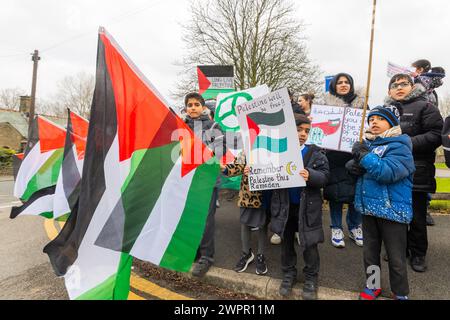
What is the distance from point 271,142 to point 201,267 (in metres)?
1.56

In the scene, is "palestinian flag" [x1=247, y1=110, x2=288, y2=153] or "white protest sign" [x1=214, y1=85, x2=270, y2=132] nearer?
"palestinian flag" [x1=247, y1=110, x2=288, y2=153]

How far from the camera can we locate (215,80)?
588 centimetres

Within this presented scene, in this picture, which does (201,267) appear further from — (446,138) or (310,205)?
(446,138)

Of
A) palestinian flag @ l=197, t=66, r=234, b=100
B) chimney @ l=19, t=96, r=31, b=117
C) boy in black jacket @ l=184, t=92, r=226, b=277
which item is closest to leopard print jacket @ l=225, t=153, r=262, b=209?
boy in black jacket @ l=184, t=92, r=226, b=277

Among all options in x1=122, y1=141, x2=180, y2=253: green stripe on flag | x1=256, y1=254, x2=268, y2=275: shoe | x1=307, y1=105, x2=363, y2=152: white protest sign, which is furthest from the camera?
x1=307, y1=105, x2=363, y2=152: white protest sign

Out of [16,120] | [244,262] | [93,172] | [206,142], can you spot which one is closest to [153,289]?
[244,262]

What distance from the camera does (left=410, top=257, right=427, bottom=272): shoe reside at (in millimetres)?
2828

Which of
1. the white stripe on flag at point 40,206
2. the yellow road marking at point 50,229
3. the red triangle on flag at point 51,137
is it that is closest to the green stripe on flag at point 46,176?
the red triangle on flag at point 51,137

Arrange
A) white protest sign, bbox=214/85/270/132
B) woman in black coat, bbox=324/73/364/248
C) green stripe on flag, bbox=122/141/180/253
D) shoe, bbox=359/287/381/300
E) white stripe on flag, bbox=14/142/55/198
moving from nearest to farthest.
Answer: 1. green stripe on flag, bbox=122/141/180/253
2. shoe, bbox=359/287/381/300
3. woman in black coat, bbox=324/73/364/248
4. white stripe on flag, bbox=14/142/55/198
5. white protest sign, bbox=214/85/270/132

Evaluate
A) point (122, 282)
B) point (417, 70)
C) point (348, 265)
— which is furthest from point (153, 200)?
point (417, 70)

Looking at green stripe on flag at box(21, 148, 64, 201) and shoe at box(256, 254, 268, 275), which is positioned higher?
green stripe on flag at box(21, 148, 64, 201)

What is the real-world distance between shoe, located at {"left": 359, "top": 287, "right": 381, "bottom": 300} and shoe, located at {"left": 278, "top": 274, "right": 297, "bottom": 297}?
588mm

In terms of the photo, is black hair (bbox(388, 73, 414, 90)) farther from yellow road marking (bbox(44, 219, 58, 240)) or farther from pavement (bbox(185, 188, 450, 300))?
yellow road marking (bbox(44, 219, 58, 240))

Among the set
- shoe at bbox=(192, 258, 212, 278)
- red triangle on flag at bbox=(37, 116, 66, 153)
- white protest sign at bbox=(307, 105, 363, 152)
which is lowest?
shoe at bbox=(192, 258, 212, 278)
